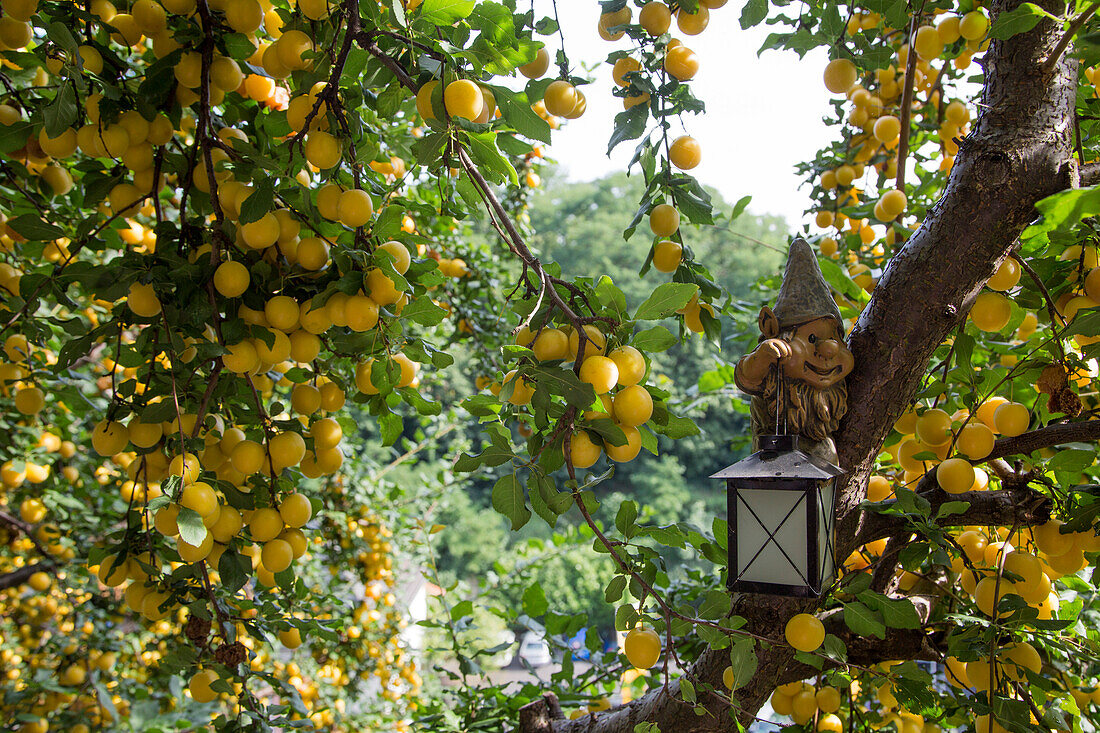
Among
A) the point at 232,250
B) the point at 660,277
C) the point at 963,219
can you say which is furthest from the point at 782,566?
the point at 660,277

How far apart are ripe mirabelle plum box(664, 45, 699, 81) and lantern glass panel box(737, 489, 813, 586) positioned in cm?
55

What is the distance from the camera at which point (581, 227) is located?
508 inches

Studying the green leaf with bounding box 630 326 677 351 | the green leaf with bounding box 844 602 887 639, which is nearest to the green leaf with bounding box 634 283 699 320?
the green leaf with bounding box 630 326 677 351

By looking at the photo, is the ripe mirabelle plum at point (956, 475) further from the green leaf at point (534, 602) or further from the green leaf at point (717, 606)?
the green leaf at point (534, 602)

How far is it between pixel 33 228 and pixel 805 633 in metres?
1.18

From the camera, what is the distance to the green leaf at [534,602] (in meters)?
1.43

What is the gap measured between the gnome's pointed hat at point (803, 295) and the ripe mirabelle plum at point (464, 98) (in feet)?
1.69

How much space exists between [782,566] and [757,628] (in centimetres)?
19

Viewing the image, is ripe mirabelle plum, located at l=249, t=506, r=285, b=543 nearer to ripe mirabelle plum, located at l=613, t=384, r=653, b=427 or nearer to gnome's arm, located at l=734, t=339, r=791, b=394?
ripe mirabelle plum, located at l=613, t=384, r=653, b=427

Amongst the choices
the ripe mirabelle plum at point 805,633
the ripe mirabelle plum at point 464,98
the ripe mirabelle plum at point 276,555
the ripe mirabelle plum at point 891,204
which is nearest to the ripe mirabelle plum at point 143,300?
the ripe mirabelle plum at point 276,555

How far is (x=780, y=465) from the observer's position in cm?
81

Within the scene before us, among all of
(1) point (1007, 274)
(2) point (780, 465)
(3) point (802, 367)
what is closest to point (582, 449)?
(2) point (780, 465)

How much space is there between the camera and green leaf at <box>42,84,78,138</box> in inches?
31.3

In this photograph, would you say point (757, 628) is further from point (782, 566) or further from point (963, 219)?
point (963, 219)
